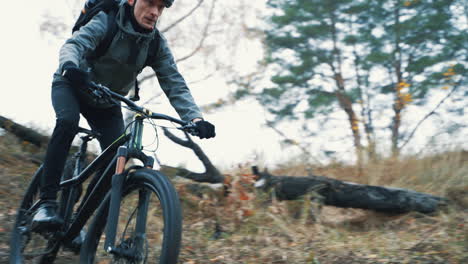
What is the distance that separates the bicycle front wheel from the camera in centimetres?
249

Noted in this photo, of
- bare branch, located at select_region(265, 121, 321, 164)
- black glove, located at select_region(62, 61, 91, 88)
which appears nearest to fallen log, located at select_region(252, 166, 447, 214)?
bare branch, located at select_region(265, 121, 321, 164)

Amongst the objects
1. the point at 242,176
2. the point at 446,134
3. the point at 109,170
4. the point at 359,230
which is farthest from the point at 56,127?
the point at 446,134

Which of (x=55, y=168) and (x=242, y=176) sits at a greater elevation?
(x=242, y=176)

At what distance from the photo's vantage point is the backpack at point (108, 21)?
3223 mm

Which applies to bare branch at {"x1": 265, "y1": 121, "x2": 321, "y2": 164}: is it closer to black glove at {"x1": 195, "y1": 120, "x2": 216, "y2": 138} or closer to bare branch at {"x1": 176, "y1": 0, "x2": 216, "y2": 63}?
bare branch at {"x1": 176, "y1": 0, "x2": 216, "y2": 63}

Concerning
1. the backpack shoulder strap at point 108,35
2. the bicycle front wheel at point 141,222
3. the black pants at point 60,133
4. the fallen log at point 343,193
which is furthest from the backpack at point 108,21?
the fallen log at point 343,193

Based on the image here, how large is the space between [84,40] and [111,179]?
933mm

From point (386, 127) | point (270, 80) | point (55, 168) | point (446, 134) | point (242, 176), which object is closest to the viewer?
point (55, 168)

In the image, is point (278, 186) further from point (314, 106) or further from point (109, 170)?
point (314, 106)

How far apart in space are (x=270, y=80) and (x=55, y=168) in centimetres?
732

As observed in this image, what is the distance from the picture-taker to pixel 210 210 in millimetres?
6031

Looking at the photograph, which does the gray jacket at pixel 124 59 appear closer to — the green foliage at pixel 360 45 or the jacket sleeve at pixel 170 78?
the jacket sleeve at pixel 170 78

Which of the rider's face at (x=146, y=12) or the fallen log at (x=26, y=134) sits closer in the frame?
the rider's face at (x=146, y=12)

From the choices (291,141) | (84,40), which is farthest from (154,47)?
(291,141)
